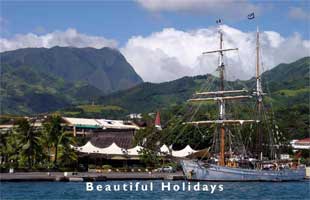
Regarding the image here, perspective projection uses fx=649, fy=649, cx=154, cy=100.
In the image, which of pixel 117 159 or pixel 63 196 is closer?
pixel 63 196

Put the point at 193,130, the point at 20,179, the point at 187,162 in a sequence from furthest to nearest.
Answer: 1. the point at 193,130
2. the point at 187,162
3. the point at 20,179

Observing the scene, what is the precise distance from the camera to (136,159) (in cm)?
10275

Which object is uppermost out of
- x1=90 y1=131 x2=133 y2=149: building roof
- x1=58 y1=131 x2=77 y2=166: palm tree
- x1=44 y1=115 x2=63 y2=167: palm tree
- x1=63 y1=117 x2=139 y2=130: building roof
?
x1=63 y1=117 x2=139 y2=130: building roof

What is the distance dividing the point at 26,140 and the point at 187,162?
20.4m

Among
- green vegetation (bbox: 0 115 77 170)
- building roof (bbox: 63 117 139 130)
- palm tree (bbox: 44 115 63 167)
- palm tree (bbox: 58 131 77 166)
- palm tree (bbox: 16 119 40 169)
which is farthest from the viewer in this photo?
building roof (bbox: 63 117 139 130)

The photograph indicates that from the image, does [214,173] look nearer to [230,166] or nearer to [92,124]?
[230,166]

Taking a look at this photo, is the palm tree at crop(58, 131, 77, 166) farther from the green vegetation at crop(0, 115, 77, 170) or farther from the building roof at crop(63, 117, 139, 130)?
the building roof at crop(63, 117, 139, 130)

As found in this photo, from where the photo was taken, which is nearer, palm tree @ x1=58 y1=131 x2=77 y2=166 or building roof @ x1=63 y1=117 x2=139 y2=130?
palm tree @ x1=58 y1=131 x2=77 y2=166

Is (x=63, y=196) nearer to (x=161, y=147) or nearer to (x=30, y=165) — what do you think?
(x=30, y=165)

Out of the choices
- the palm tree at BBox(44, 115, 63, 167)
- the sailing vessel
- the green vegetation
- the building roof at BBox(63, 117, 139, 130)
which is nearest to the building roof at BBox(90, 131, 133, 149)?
the building roof at BBox(63, 117, 139, 130)

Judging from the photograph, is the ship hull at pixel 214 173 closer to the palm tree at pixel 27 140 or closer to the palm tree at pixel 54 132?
the palm tree at pixel 54 132

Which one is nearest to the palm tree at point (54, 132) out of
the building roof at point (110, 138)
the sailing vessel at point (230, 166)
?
the sailing vessel at point (230, 166)

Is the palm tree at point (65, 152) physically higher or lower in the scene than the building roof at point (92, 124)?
lower

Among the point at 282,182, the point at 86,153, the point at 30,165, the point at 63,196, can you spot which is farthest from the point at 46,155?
the point at 63,196
